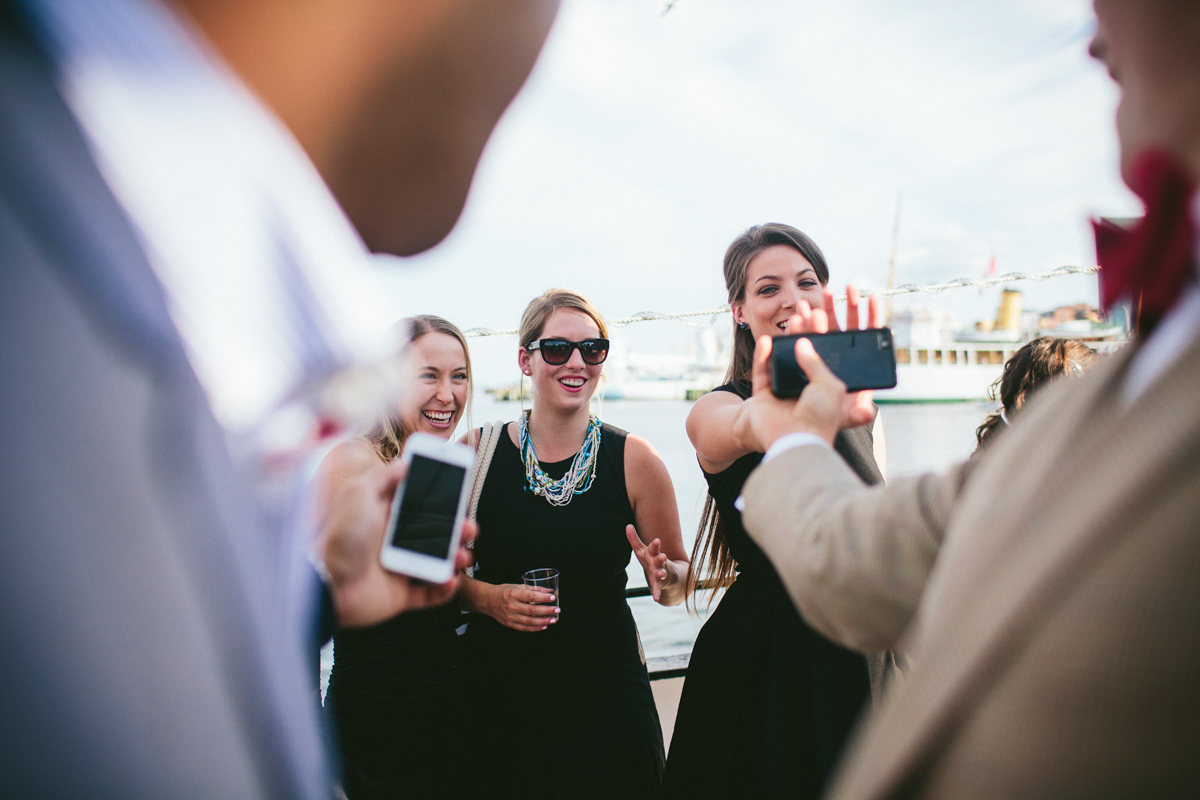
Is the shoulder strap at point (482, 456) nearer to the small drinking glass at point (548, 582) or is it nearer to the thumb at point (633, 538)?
the small drinking glass at point (548, 582)

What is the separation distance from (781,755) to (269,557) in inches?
74.2

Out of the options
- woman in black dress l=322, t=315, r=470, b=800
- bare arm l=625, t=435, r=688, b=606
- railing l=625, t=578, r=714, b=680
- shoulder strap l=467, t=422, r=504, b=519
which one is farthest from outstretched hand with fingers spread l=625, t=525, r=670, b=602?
railing l=625, t=578, r=714, b=680

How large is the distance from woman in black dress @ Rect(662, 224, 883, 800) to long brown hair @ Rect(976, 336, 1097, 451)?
3.91 feet

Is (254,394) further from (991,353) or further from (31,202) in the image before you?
(991,353)

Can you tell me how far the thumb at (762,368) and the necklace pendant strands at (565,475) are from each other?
4.80ft

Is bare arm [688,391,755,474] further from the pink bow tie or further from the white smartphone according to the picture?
the pink bow tie

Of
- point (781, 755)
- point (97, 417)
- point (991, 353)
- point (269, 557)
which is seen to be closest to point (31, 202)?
point (97, 417)

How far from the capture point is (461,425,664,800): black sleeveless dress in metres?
2.13

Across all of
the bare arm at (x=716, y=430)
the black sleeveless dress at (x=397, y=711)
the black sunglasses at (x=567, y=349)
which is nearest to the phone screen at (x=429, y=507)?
the bare arm at (x=716, y=430)

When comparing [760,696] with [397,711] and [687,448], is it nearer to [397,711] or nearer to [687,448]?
[397,711]

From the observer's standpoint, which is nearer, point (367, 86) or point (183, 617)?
point (183, 617)

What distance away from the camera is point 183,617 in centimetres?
35

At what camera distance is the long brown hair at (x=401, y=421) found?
239cm

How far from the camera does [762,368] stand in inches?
44.9
